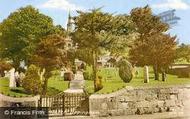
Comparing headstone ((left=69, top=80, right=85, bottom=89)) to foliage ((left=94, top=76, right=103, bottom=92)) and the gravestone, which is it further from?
foliage ((left=94, top=76, right=103, bottom=92))

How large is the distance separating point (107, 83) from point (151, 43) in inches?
32.6

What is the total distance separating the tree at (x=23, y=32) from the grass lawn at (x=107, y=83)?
400mm

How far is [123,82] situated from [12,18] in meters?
1.69

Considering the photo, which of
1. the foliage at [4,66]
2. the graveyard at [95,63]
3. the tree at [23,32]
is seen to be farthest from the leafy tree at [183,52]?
the foliage at [4,66]

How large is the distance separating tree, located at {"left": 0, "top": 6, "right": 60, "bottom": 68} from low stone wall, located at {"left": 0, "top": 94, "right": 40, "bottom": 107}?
19.4 inches

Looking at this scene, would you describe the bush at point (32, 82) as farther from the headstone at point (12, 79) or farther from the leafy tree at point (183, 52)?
the leafy tree at point (183, 52)

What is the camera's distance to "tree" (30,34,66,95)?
22.2 feet

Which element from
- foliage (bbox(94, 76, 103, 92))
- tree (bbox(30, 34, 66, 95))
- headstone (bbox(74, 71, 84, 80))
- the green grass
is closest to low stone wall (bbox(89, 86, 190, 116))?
foliage (bbox(94, 76, 103, 92))

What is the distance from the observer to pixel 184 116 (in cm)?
716

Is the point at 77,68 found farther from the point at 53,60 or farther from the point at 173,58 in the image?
the point at 173,58

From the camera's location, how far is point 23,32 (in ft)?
22.0

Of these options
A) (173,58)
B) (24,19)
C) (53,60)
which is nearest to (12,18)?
(24,19)

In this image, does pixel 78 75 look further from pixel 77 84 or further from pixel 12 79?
pixel 12 79

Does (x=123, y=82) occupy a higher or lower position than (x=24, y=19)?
lower
